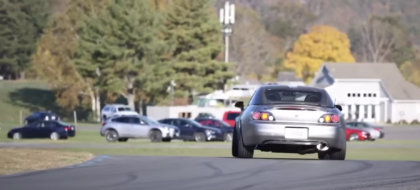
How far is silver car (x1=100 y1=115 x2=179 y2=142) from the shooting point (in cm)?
4231

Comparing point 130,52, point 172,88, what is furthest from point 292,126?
point 172,88

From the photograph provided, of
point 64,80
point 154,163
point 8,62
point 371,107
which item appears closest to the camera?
point 154,163

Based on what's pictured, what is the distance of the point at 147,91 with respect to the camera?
2987 inches

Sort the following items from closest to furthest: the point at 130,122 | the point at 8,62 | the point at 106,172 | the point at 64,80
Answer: the point at 106,172 < the point at 130,122 < the point at 64,80 < the point at 8,62

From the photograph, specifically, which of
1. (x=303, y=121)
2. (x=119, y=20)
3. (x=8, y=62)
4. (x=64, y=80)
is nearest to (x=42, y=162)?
(x=303, y=121)

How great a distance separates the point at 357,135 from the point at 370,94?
40480 millimetres

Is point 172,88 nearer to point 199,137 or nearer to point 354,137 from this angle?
point 354,137

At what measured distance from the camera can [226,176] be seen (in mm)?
13742

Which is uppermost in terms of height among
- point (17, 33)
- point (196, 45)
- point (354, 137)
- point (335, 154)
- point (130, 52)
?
point (17, 33)

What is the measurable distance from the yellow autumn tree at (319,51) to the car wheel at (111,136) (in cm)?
7087

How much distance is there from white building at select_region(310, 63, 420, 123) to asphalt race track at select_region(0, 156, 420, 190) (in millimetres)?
73348

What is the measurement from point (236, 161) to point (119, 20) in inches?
2356

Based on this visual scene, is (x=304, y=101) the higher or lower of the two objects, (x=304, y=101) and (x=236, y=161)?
the higher

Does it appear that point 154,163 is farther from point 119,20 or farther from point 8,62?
point 8,62
